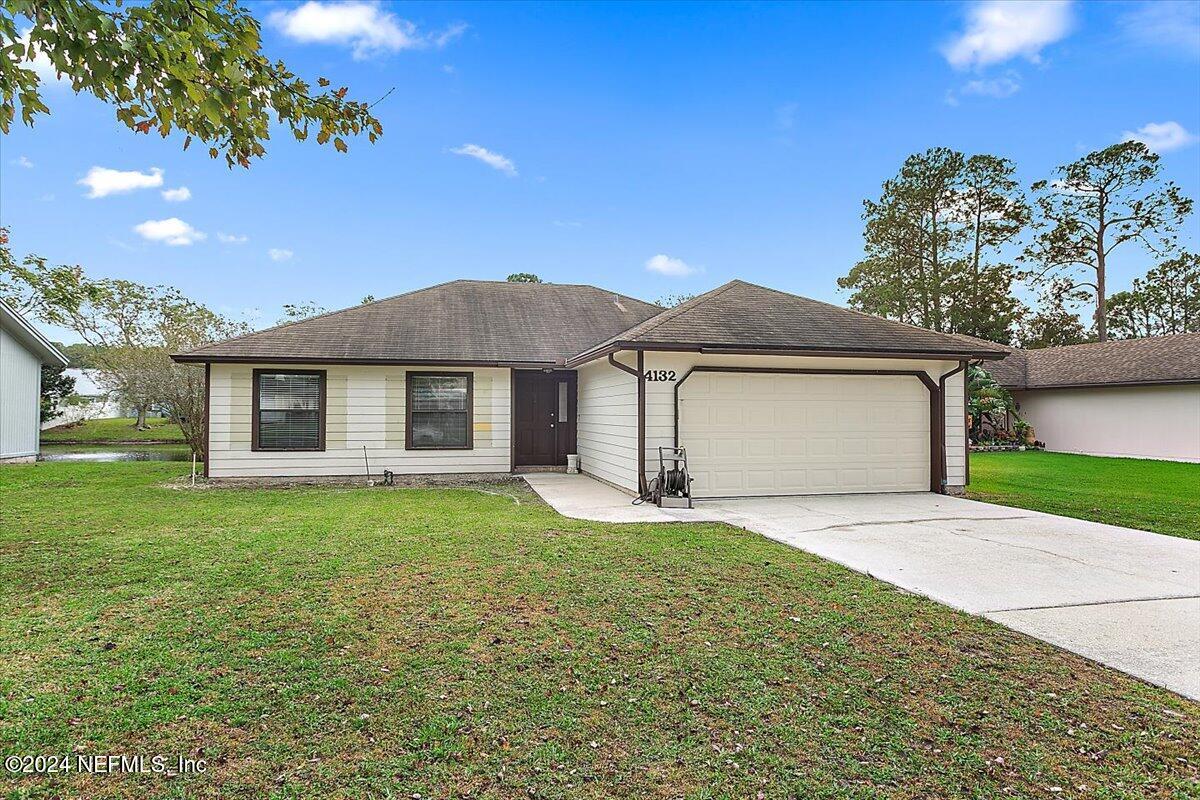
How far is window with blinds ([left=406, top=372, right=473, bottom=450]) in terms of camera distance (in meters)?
11.2

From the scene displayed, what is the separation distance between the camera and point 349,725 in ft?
8.53

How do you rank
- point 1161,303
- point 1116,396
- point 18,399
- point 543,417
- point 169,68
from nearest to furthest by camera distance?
point 169,68
point 543,417
point 18,399
point 1116,396
point 1161,303

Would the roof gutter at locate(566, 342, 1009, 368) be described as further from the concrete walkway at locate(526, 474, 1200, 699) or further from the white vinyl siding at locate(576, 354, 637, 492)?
the concrete walkway at locate(526, 474, 1200, 699)

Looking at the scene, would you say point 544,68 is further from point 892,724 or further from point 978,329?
point 978,329

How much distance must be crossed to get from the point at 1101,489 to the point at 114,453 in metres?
22.7

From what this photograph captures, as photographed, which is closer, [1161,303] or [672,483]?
[672,483]

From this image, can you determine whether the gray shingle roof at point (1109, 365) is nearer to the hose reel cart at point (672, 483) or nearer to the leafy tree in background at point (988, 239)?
the leafy tree in background at point (988, 239)

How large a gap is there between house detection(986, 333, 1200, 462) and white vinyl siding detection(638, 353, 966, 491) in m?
10.1

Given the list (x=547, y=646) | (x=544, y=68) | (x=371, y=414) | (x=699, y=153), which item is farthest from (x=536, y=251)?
(x=547, y=646)

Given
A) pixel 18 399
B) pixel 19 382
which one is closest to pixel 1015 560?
pixel 18 399

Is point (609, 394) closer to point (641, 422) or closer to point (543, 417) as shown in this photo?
point (641, 422)

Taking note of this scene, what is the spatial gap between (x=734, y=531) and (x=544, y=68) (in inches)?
406

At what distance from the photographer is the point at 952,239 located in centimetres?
2702

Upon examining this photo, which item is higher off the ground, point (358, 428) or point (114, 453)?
point (358, 428)
